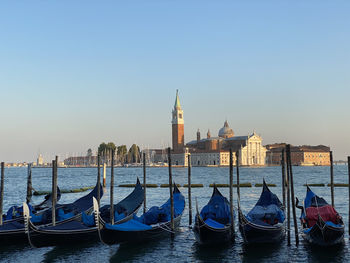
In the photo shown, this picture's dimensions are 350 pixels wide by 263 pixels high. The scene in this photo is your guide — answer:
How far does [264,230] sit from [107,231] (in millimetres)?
4060

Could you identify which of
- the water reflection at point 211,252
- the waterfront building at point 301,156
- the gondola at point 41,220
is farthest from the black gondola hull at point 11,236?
the waterfront building at point 301,156

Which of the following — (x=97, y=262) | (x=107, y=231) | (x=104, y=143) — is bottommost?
(x=97, y=262)

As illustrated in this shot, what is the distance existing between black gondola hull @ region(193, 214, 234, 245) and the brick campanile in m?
96.1

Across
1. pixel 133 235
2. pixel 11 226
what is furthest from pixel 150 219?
pixel 11 226

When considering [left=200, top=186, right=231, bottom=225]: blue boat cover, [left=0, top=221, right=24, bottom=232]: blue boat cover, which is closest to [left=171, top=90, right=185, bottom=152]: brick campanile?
[left=200, top=186, right=231, bottom=225]: blue boat cover

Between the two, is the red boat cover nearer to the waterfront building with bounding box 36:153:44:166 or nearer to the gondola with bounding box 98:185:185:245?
the gondola with bounding box 98:185:185:245

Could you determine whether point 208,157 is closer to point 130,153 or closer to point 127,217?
point 130,153

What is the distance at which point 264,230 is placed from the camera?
37.1ft

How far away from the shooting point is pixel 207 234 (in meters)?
11.3

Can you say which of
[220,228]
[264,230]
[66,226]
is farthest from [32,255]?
[264,230]

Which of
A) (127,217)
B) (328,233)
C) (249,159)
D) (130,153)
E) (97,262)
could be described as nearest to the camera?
(97,262)

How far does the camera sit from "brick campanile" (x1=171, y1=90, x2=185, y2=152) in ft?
360

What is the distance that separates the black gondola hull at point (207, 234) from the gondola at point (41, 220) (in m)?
3.81

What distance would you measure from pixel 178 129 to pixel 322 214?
322 feet
